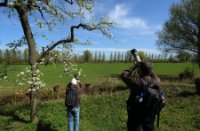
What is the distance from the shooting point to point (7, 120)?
49.9 ft

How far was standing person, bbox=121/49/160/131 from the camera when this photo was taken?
7004 mm

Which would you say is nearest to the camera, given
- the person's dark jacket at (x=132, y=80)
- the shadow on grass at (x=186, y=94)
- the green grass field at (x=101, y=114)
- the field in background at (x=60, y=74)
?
the person's dark jacket at (x=132, y=80)

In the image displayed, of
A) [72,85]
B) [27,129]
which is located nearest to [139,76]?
[72,85]

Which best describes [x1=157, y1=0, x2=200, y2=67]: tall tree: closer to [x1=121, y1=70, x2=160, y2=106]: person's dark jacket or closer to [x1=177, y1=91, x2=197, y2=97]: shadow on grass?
[x1=177, y1=91, x2=197, y2=97]: shadow on grass

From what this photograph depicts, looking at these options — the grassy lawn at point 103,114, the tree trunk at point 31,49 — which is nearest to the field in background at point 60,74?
A: the tree trunk at point 31,49

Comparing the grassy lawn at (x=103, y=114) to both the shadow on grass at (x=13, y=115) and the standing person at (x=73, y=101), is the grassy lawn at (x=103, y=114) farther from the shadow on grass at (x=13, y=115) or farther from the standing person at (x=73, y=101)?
the standing person at (x=73, y=101)

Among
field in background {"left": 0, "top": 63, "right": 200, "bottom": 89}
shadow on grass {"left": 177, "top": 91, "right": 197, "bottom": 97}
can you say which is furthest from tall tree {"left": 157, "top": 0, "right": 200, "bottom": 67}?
shadow on grass {"left": 177, "top": 91, "right": 197, "bottom": 97}

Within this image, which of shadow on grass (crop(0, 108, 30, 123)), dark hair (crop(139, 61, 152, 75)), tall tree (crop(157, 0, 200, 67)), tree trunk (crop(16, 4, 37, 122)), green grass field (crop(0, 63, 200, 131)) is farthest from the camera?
tall tree (crop(157, 0, 200, 67))

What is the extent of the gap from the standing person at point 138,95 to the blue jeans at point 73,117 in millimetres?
4395

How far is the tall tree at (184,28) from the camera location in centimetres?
4050

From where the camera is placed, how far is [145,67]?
282 inches

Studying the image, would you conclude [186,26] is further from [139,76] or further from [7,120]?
[139,76]

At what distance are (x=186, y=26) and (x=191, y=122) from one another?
92.6ft

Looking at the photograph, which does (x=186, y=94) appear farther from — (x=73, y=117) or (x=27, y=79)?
(x=73, y=117)
